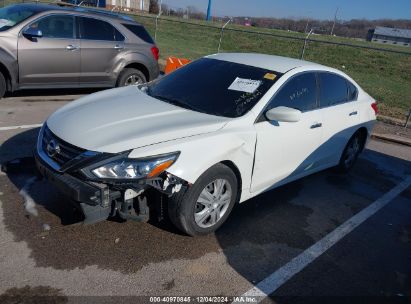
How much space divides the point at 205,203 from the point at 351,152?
3.21 m

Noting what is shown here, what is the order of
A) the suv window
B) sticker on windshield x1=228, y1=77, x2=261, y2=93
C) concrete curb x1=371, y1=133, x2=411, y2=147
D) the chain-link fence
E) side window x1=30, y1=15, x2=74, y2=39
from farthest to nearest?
the chain-link fence < concrete curb x1=371, y1=133, x2=411, y2=147 < the suv window < side window x1=30, y1=15, x2=74, y2=39 < sticker on windshield x1=228, y1=77, x2=261, y2=93

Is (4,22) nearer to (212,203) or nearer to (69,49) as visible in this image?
(69,49)

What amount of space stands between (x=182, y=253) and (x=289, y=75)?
2.19 meters

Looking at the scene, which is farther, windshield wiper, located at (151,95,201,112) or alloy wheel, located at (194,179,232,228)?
windshield wiper, located at (151,95,201,112)

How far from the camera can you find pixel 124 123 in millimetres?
3453

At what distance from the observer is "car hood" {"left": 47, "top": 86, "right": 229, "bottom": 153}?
3.18 meters

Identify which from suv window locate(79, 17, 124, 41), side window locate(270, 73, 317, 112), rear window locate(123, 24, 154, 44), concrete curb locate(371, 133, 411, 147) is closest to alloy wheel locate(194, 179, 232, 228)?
side window locate(270, 73, 317, 112)

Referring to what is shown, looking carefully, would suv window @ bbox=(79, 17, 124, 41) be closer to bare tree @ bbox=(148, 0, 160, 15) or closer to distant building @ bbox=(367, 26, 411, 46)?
distant building @ bbox=(367, 26, 411, 46)

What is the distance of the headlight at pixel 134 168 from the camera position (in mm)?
3031

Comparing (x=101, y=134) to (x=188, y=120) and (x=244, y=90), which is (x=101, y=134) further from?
(x=244, y=90)

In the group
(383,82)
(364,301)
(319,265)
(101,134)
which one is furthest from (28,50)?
(383,82)

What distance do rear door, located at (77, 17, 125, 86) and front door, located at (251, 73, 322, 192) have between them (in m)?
4.73

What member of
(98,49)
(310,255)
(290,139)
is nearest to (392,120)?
(290,139)

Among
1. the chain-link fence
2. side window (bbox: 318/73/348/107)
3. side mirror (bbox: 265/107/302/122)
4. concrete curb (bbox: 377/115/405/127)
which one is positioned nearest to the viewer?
side mirror (bbox: 265/107/302/122)
